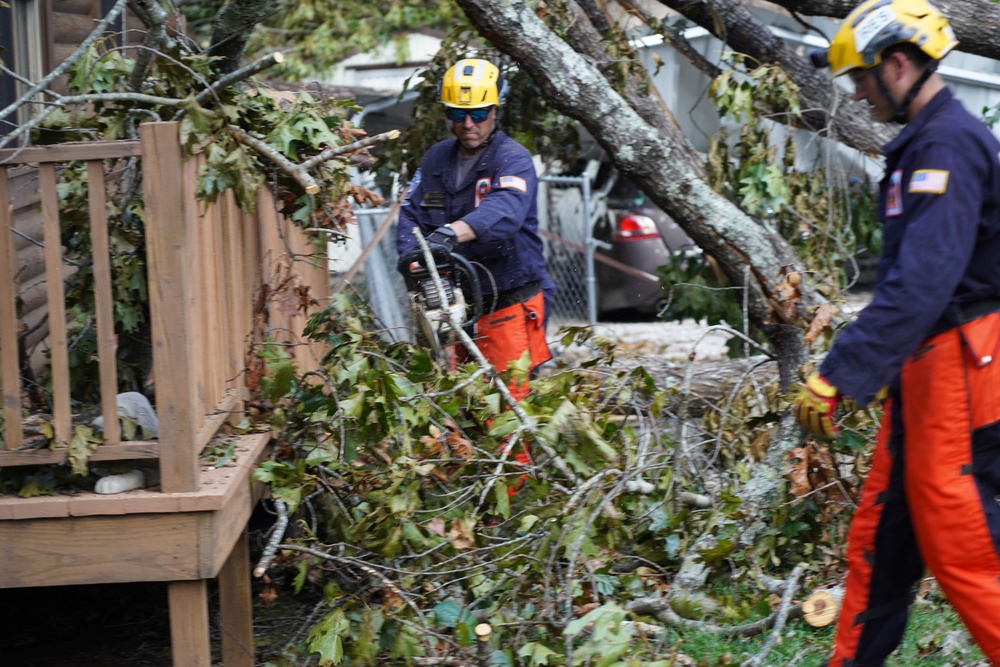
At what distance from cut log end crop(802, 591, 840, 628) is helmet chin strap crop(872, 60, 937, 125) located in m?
1.60

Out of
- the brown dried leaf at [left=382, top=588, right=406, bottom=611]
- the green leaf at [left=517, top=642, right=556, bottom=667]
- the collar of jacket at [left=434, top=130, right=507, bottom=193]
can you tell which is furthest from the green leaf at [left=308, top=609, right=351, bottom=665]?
the collar of jacket at [left=434, top=130, right=507, bottom=193]

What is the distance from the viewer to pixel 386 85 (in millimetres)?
→ 14594

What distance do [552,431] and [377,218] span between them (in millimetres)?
6136

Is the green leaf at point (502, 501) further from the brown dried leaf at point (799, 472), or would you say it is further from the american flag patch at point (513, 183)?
the american flag patch at point (513, 183)

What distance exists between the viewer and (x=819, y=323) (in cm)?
454

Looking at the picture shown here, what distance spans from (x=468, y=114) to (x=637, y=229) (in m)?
5.35

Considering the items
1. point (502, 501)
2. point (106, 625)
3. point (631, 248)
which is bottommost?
point (106, 625)

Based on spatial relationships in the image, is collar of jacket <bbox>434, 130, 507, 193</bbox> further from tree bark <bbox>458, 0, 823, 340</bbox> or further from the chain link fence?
the chain link fence

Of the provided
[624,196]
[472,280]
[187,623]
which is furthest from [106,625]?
[624,196]

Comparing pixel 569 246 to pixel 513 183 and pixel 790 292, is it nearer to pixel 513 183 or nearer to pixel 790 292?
pixel 513 183

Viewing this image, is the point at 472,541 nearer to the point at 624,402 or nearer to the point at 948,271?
the point at 624,402

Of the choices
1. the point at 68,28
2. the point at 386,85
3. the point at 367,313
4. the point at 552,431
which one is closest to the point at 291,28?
the point at 386,85

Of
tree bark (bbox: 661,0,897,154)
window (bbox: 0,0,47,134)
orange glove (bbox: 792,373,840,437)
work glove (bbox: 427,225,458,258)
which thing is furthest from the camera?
tree bark (bbox: 661,0,897,154)

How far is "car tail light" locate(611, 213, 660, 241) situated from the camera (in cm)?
1024
